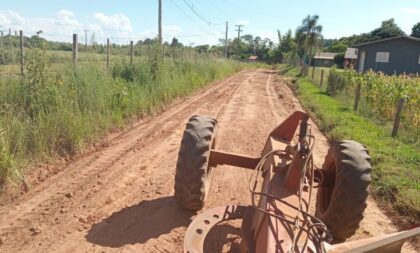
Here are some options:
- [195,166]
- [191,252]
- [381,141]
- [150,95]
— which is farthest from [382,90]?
[191,252]

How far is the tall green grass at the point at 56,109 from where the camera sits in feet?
20.2

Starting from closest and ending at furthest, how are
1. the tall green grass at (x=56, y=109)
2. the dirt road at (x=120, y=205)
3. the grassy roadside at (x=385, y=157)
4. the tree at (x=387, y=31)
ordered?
1. the dirt road at (x=120, y=205)
2. the grassy roadside at (x=385, y=157)
3. the tall green grass at (x=56, y=109)
4. the tree at (x=387, y=31)

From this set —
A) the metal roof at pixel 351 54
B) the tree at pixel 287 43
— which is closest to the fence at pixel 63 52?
the metal roof at pixel 351 54

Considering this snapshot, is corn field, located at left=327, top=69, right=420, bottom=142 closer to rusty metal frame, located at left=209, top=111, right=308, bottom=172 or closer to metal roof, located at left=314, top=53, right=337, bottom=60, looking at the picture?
rusty metal frame, located at left=209, top=111, right=308, bottom=172

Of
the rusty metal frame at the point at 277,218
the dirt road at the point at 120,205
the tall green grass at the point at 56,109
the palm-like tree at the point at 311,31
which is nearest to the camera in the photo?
the rusty metal frame at the point at 277,218

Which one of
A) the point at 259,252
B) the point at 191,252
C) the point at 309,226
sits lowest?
the point at 191,252

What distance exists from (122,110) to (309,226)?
26.5 ft

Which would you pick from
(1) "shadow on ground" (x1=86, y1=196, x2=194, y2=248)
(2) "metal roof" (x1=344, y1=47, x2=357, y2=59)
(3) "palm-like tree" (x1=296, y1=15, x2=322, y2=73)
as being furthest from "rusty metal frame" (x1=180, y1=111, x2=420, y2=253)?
(2) "metal roof" (x1=344, y1=47, x2=357, y2=59)

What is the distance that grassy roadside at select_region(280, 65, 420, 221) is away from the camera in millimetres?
5934

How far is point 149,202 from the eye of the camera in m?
5.27

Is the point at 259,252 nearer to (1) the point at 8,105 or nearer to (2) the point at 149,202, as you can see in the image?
(2) the point at 149,202

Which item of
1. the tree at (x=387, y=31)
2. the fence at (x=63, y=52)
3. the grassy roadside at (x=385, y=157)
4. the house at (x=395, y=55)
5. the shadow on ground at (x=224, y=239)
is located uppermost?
the tree at (x=387, y=31)

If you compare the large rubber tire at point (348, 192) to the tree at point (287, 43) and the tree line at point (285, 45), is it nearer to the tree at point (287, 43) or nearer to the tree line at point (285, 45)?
the tree line at point (285, 45)

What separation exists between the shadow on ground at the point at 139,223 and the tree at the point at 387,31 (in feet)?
279
